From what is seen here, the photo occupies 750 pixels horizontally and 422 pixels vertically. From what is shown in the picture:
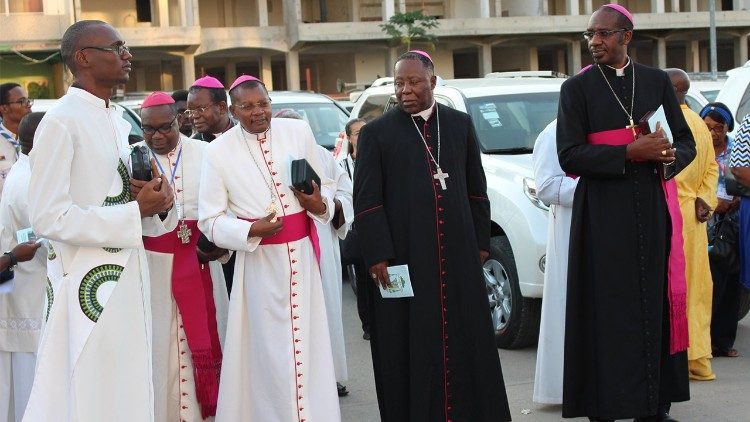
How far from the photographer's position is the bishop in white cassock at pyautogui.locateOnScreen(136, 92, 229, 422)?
5918 mm

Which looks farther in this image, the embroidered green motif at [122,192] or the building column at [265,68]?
the building column at [265,68]

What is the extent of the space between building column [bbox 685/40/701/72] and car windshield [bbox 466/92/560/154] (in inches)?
2172

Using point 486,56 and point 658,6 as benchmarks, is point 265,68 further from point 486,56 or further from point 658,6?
point 658,6

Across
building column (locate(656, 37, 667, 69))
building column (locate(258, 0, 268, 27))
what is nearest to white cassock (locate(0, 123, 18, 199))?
building column (locate(258, 0, 268, 27))

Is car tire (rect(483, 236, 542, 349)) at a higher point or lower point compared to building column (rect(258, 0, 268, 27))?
lower

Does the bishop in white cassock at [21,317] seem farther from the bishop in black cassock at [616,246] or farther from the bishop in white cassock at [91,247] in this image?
the bishop in black cassock at [616,246]

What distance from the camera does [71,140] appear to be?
180 inches

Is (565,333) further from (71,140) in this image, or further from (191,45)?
(191,45)

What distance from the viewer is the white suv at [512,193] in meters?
8.20

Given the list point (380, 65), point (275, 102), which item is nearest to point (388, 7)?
point (380, 65)

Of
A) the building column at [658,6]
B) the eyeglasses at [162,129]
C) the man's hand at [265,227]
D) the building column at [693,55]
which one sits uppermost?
the building column at [658,6]

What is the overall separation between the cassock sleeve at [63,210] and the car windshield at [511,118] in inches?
196

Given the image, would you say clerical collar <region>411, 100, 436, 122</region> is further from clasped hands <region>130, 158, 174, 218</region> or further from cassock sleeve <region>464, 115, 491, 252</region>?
clasped hands <region>130, 158, 174, 218</region>

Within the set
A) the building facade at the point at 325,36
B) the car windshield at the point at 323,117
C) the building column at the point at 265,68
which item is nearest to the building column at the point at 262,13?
the building facade at the point at 325,36
